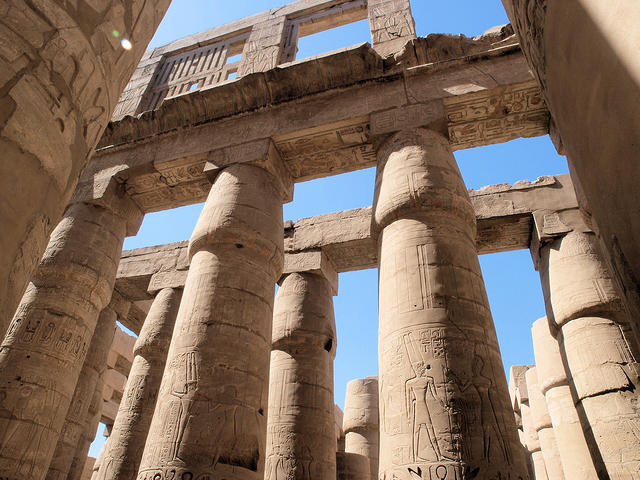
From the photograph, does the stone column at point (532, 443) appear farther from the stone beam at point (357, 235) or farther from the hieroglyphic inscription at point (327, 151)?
the hieroglyphic inscription at point (327, 151)

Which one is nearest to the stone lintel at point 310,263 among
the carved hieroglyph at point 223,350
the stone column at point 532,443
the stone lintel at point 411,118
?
the carved hieroglyph at point 223,350

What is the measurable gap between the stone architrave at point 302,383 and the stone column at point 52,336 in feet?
10.4

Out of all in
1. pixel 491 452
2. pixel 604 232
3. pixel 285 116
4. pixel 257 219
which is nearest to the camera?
pixel 604 232

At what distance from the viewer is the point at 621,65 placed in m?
1.37

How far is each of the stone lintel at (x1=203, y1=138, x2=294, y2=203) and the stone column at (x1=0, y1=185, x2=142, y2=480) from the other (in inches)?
81.6

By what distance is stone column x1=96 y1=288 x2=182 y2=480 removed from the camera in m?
8.27

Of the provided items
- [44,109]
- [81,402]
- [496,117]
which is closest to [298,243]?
[496,117]

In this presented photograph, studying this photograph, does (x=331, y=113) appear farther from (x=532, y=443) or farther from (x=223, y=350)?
(x=532, y=443)

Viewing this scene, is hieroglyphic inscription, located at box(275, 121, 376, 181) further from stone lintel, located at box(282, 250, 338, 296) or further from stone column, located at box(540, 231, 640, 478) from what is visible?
Answer: stone column, located at box(540, 231, 640, 478)

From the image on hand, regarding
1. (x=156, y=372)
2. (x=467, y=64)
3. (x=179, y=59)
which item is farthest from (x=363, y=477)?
(x=179, y=59)

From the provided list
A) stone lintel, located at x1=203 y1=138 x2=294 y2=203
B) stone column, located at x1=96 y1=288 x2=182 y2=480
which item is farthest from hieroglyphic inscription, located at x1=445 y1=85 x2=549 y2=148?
stone column, located at x1=96 y1=288 x2=182 y2=480

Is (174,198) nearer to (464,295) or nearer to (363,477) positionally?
(464,295)

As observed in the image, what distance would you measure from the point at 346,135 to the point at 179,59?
5.68 metres

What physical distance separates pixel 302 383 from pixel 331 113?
4.64 meters
